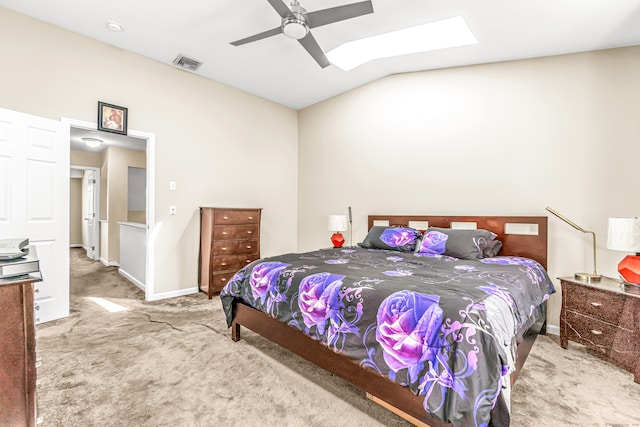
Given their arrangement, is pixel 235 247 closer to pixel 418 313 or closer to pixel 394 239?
pixel 394 239

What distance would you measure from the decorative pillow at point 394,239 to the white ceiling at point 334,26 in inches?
79.4

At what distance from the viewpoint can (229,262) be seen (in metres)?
3.98

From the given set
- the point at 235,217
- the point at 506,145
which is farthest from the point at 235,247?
the point at 506,145

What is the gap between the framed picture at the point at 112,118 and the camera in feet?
10.7

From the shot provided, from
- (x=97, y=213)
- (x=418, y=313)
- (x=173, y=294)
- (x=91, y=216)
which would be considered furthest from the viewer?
(x=91, y=216)

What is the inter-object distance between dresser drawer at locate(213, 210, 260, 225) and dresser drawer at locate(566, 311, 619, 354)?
3.63m

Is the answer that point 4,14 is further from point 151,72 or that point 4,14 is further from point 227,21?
point 227,21

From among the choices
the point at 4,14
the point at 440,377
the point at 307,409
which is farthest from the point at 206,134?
the point at 440,377

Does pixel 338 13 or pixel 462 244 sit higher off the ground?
pixel 338 13

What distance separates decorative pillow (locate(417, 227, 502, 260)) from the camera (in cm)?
279

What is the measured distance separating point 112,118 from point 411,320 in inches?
149

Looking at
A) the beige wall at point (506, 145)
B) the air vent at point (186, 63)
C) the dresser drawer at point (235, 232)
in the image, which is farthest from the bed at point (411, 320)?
the air vent at point (186, 63)

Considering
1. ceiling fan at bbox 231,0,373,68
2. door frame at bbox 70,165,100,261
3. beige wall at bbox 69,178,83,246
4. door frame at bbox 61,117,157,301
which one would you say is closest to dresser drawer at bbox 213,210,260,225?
door frame at bbox 61,117,157,301

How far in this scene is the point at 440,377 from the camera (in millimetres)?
1262
